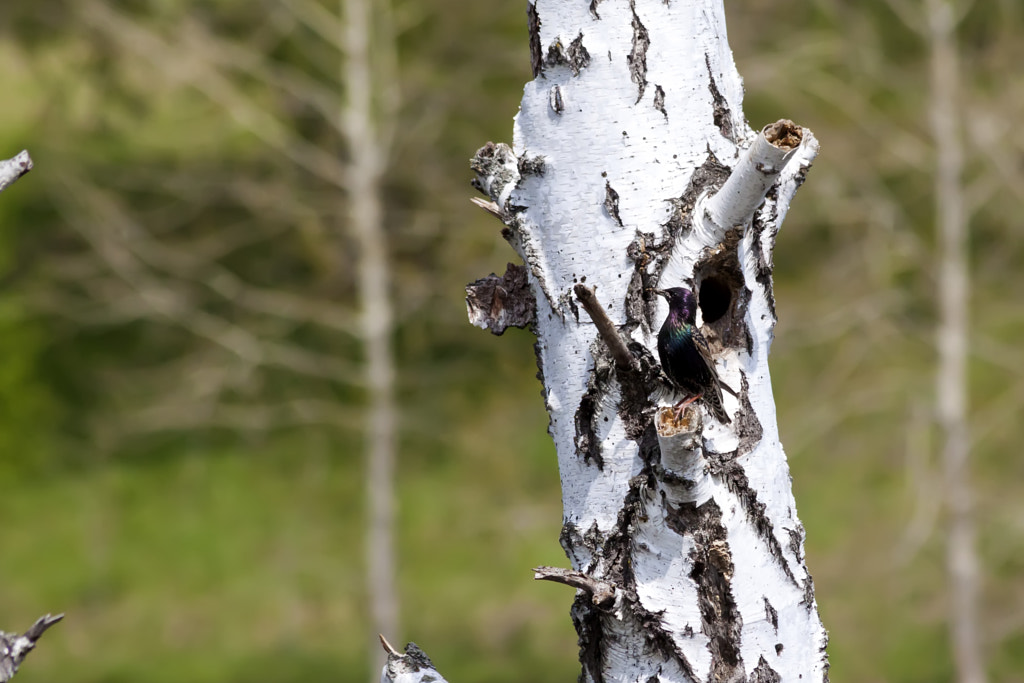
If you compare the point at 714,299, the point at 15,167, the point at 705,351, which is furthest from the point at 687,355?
the point at 15,167

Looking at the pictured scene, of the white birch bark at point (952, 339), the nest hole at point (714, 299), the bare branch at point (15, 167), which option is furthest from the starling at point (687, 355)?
the white birch bark at point (952, 339)

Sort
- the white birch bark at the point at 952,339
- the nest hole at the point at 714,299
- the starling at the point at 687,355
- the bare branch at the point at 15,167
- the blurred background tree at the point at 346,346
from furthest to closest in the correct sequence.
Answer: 1. the blurred background tree at the point at 346,346
2. the white birch bark at the point at 952,339
3. the nest hole at the point at 714,299
4. the starling at the point at 687,355
5. the bare branch at the point at 15,167

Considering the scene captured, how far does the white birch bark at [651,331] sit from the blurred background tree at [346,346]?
527 cm

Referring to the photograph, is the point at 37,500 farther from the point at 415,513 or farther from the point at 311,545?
the point at 415,513

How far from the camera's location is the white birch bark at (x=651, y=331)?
1504 mm

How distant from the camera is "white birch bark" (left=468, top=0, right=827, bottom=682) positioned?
1.50 m

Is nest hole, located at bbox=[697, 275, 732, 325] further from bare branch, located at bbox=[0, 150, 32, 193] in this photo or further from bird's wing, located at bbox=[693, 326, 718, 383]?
bare branch, located at bbox=[0, 150, 32, 193]

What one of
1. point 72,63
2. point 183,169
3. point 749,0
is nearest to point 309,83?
point 183,169

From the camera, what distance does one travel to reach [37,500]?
9133 mm

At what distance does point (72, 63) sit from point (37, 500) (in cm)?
429

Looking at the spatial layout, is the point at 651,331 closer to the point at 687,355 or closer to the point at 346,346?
the point at 687,355

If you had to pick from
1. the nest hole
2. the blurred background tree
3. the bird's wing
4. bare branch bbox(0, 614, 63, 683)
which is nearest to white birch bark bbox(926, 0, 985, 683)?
the blurred background tree

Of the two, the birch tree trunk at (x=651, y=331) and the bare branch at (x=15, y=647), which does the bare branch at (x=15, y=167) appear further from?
the birch tree trunk at (x=651, y=331)

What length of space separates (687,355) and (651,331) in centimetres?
8
